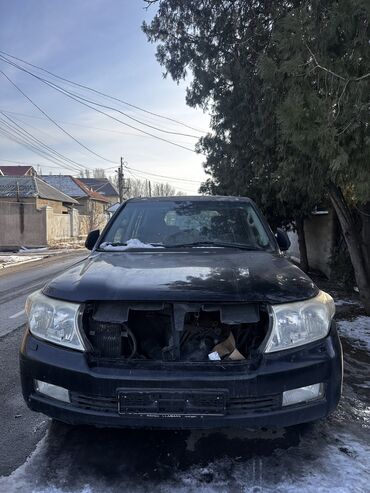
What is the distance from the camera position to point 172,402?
2518mm

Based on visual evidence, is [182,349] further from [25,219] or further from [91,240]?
[25,219]

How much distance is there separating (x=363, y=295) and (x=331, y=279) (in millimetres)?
4362

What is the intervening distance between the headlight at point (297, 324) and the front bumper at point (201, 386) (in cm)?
5

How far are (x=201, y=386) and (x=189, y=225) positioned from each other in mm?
2091

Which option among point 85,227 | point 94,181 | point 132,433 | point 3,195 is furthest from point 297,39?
point 94,181

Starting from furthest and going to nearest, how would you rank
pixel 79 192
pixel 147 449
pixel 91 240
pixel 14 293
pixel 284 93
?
pixel 79 192 < pixel 14 293 < pixel 284 93 < pixel 91 240 < pixel 147 449

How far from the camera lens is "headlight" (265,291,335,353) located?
8.73 ft

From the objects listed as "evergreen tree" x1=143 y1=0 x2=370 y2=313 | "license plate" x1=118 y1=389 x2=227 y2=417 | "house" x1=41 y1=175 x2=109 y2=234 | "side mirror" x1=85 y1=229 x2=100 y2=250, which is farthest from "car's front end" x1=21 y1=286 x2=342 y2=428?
"house" x1=41 y1=175 x2=109 y2=234

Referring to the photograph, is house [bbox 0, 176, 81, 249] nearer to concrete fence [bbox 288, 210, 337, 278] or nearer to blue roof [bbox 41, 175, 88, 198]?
concrete fence [bbox 288, 210, 337, 278]

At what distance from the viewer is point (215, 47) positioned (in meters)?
8.31

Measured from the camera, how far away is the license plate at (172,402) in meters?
2.50

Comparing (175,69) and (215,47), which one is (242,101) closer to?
(215,47)

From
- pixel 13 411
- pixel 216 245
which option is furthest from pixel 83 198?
pixel 13 411

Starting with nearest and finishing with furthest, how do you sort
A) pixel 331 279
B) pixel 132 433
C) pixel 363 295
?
pixel 132 433, pixel 363 295, pixel 331 279
